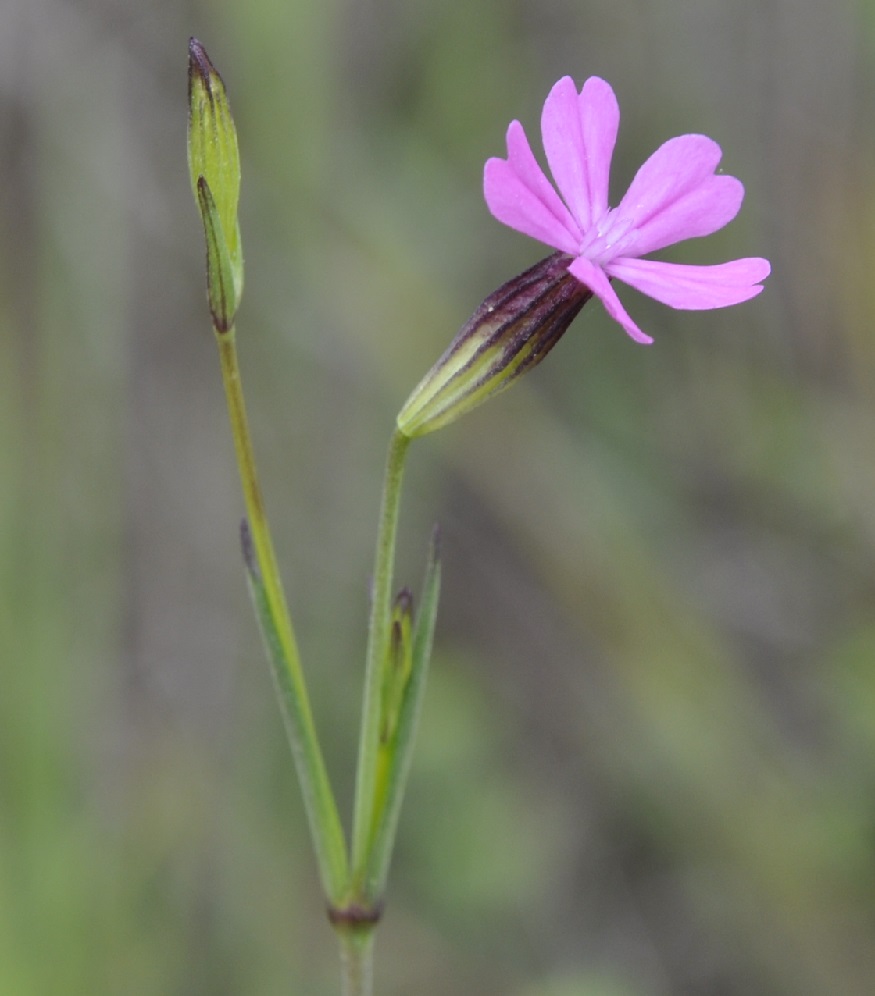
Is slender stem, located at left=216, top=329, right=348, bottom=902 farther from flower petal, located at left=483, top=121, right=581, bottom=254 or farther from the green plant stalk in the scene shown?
flower petal, located at left=483, top=121, right=581, bottom=254

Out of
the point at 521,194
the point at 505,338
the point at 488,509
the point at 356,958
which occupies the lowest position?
the point at 488,509

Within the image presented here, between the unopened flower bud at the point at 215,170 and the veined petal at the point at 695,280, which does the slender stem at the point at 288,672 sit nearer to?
the unopened flower bud at the point at 215,170

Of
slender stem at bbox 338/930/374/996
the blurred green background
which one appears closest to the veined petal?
slender stem at bbox 338/930/374/996

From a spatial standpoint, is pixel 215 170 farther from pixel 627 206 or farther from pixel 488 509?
pixel 488 509

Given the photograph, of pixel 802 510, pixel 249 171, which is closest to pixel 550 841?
pixel 802 510

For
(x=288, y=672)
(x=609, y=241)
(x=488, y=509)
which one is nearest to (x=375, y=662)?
(x=288, y=672)

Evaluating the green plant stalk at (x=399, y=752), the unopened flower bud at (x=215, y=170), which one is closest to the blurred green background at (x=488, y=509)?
the green plant stalk at (x=399, y=752)
